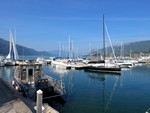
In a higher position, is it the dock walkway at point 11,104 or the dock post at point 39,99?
the dock post at point 39,99

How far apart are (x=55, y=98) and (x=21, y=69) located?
4817mm

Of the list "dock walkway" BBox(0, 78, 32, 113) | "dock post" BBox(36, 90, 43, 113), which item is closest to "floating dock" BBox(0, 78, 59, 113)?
"dock walkway" BBox(0, 78, 32, 113)

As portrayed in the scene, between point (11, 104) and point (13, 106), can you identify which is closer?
point (13, 106)

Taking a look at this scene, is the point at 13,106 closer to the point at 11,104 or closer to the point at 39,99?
the point at 11,104

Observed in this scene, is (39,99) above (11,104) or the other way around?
above

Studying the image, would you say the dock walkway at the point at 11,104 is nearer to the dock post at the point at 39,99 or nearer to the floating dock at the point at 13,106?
the floating dock at the point at 13,106

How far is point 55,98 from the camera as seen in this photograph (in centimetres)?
2353

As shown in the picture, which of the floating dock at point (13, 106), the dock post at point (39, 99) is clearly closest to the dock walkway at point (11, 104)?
the floating dock at point (13, 106)

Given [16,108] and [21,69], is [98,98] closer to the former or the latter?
[21,69]

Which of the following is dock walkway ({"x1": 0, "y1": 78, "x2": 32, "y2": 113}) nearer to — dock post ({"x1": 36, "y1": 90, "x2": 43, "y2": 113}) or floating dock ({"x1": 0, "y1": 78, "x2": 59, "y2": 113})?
floating dock ({"x1": 0, "y1": 78, "x2": 59, "y2": 113})

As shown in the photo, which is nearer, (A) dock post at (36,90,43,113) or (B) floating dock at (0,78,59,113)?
(A) dock post at (36,90,43,113)

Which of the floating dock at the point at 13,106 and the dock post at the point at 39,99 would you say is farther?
the floating dock at the point at 13,106

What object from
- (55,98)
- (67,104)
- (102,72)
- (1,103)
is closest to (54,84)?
(55,98)

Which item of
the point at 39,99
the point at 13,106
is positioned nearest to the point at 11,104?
the point at 13,106
